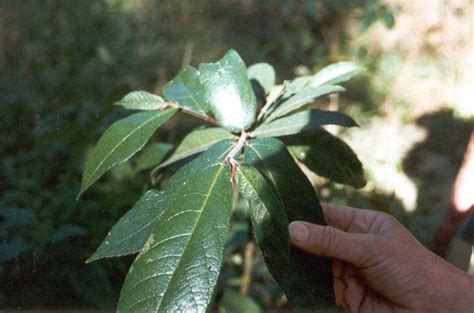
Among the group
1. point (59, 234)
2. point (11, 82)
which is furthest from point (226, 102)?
point (11, 82)

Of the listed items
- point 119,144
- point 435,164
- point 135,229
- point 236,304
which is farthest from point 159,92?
point 135,229

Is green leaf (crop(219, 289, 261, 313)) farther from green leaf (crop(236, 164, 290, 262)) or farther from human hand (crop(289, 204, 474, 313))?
green leaf (crop(236, 164, 290, 262))

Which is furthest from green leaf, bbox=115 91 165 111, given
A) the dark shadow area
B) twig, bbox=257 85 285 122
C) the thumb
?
the dark shadow area

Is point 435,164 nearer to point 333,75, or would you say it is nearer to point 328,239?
point 333,75

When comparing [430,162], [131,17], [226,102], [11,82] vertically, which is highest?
[131,17]

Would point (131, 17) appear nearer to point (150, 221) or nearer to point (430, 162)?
point (430, 162)

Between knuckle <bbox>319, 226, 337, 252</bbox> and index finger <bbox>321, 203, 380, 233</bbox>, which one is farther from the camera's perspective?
index finger <bbox>321, 203, 380, 233</bbox>
